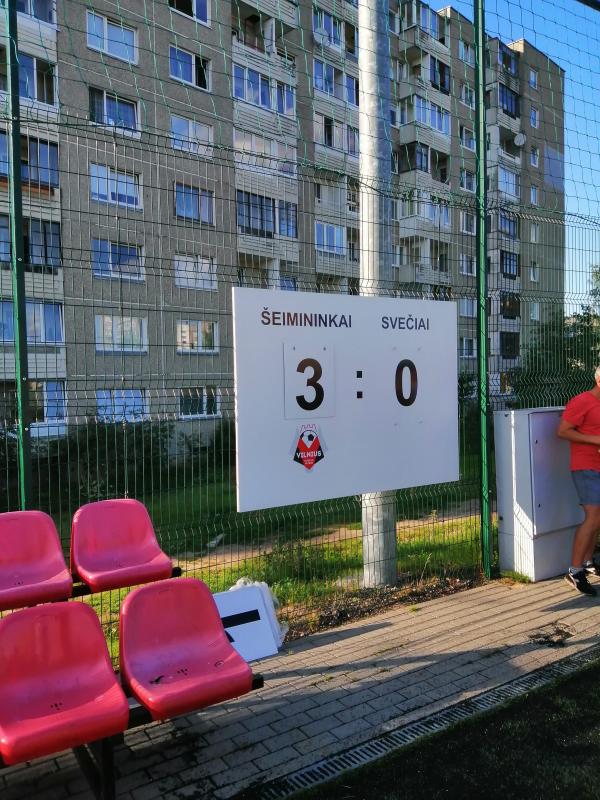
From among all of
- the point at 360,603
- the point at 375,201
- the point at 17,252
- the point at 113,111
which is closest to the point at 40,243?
the point at 17,252

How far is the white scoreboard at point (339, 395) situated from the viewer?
4492 millimetres

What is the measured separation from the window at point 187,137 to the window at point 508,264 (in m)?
2.82

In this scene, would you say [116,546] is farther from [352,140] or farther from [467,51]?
[467,51]

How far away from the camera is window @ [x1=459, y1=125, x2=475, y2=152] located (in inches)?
230

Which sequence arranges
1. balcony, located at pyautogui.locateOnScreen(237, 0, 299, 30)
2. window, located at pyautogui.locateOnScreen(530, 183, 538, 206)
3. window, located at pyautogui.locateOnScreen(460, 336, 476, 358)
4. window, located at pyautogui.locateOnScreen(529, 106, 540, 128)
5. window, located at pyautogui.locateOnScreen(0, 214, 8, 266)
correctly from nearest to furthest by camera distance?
window, located at pyautogui.locateOnScreen(0, 214, 8, 266)
balcony, located at pyautogui.locateOnScreen(237, 0, 299, 30)
window, located at pyautogui.locateOnScreen(460, 336, 476, 358)
window, located at pyautogui.locateOnScreen(530, 183, 538, 206)
window, located at pyautogui.locateOnScreen(529, 106, 540, 128)

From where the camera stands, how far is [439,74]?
255 inches

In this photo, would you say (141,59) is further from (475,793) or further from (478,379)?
(475,793)

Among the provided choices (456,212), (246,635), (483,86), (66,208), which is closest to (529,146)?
(483,86)

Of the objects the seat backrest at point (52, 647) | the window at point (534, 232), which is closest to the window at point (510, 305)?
the window at point (534, 232)

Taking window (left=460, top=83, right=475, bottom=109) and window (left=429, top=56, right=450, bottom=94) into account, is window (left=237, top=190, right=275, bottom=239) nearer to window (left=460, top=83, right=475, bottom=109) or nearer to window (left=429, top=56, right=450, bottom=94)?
window (left=429, top=56, right=450, bottom=94)

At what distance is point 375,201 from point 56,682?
428 cm

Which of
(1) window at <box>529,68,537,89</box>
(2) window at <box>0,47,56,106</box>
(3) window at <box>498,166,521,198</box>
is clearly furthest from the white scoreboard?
(1) window at <box>529,68,537,89</box>

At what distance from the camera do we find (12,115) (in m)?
3.78

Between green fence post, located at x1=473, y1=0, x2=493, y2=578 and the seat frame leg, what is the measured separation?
A: 3907 millimetres
